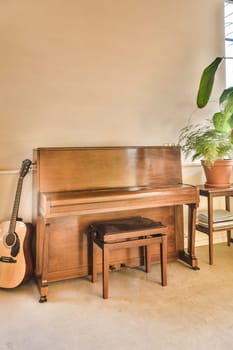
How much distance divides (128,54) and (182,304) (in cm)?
233

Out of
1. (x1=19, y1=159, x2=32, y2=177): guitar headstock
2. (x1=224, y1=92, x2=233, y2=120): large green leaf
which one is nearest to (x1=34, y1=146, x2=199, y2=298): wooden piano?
(x1=19, y1=159, x2=32, y2=177): guitar headstock

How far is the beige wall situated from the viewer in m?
2.54

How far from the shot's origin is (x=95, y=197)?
212 centimetres

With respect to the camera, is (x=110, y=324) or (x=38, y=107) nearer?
(x=110, y=324)

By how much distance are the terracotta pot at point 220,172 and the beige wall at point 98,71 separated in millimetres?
578

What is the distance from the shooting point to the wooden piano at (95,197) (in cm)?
214

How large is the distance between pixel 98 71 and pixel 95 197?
1.36m

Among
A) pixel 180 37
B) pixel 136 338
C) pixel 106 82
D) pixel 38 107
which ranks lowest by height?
pixel 136 338

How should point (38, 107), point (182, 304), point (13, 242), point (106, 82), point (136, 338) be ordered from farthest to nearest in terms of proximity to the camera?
1. point (106, 82)
2. point (38, 107)
3. point (13, 242)
4. point (182, 304)
5. point (136, 338)

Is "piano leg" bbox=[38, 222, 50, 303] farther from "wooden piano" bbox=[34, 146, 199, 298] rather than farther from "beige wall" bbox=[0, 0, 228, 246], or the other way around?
"beige wall" bbox=[0, 0, 228, 246]

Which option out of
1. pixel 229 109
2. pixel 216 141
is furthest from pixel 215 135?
pixel 229 109

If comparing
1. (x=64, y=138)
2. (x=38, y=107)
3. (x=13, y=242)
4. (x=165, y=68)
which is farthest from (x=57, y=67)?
(x=13, y=242)

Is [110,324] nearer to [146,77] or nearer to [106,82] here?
[106,82]

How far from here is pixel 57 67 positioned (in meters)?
2.67
